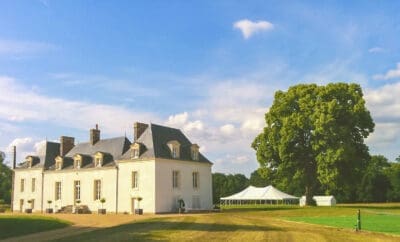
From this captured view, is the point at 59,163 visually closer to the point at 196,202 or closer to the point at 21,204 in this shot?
the point at 21,204

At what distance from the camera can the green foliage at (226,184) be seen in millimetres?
92062

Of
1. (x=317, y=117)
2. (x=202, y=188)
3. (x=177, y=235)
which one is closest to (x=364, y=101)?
(x=317, y=117)

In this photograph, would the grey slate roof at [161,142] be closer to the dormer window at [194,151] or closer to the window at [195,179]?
the dormer window at [194,151]

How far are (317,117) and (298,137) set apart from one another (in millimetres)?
2640

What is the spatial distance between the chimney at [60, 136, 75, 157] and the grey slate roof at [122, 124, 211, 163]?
10591mm

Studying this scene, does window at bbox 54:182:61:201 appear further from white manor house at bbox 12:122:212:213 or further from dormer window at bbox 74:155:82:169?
dormer window at bbox 74:155:82:169

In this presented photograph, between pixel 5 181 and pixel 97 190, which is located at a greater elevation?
pixel 5 181

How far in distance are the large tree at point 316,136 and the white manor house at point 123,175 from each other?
22.1 ft

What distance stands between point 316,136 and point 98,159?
769 inches

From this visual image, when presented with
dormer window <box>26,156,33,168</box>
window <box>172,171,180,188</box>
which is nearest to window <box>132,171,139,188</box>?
window <box>172,171,180,188</box>

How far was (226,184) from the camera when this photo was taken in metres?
96.3

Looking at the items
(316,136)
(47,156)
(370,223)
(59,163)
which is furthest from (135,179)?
(370,223)

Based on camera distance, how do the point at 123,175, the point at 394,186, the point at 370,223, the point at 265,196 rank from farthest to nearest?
the point at 394,186 < the point at 265,196 < the point at 123,175 < the point at 370,223

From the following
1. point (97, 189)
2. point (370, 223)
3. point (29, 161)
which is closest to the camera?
point (370, 223)
